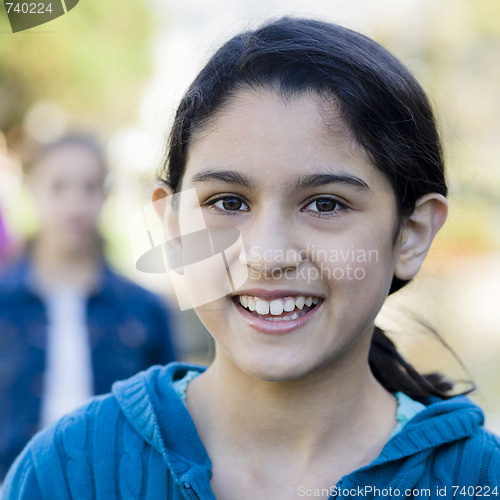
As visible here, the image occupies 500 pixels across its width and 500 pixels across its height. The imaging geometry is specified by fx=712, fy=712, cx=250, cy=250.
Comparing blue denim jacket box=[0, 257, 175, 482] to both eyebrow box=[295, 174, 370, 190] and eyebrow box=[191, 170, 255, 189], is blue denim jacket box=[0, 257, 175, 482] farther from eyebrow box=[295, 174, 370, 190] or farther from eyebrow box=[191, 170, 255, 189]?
eyebrow box=[295, 174, 370, 190]

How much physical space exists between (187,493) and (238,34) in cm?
116

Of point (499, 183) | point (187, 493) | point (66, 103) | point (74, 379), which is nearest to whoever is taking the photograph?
point (187, 493)

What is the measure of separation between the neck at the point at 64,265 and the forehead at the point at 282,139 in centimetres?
213

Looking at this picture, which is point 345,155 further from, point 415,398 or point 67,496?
point 67,496

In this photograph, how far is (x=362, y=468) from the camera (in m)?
1.62

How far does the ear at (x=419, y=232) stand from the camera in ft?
5.95

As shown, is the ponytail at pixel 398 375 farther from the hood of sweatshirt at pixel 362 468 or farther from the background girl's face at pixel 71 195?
the background girl's face at pixel 71 195

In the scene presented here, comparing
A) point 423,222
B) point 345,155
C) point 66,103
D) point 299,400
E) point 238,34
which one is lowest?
point 299,400

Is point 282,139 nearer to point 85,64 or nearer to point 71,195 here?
point 71,195

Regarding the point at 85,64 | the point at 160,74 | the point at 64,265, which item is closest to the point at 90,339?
the point at 64,265

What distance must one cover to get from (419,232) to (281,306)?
455mm

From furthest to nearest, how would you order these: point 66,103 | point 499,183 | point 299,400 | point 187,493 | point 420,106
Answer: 1. point 66,103
2. point 499,183
3. point 420,106
4. point 299,400
5. point 187,493

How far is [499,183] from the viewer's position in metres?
8.45

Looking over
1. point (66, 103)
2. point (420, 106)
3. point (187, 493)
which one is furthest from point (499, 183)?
point (187, 493)
